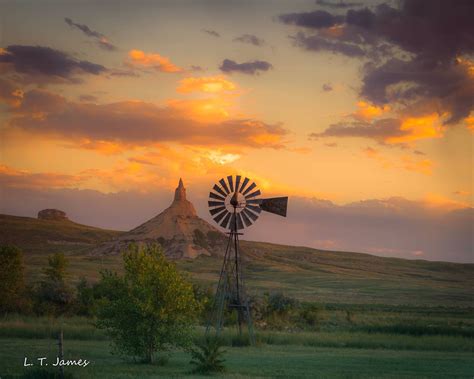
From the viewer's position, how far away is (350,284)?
505 ft

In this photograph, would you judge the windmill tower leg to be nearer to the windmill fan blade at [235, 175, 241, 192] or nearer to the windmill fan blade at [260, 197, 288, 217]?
the windmill fan blade at [235, 175, 241, 192]

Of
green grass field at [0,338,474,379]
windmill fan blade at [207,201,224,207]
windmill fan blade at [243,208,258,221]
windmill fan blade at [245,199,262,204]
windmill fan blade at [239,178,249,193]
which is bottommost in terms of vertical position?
green grass field at [0,338,474,379]

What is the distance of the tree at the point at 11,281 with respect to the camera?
6194 cm

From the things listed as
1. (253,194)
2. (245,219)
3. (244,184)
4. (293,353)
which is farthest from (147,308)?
(253,194)

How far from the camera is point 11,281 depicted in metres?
63.3

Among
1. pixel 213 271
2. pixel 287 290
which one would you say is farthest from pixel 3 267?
pixel 213 271

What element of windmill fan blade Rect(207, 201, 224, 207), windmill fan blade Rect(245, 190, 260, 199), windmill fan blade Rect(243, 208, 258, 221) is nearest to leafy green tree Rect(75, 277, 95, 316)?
windmill fan blade Rect(207, 201, 224, 207)

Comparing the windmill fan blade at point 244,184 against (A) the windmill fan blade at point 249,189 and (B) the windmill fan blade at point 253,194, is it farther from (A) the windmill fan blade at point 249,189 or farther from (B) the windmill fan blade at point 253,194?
(B) the windmill fan blade at point 253,194

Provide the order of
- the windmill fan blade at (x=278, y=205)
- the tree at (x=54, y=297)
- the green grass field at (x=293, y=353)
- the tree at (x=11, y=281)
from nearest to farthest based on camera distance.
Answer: the green grass field at (x=293, y=353) → the windmill fan blade at (x=278, y=205) → the tree at (x=11, y=281) → the tree at (x=54, y=297)

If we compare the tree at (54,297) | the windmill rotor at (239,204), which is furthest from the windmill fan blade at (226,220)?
the tree at (54,297)

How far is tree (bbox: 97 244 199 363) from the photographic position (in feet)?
113

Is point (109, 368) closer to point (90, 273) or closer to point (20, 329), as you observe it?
point (20, 329)

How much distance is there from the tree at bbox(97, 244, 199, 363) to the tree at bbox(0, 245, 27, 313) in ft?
98.0

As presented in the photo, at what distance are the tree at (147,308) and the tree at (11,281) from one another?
1176 inches
